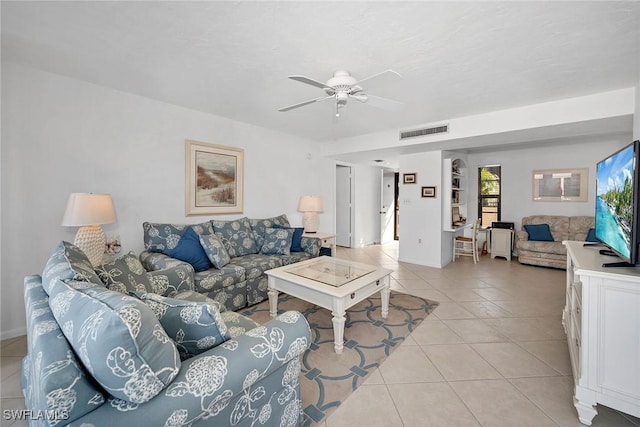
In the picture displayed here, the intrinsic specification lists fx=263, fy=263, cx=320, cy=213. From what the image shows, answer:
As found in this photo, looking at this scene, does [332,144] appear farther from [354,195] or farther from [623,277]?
[623,277]

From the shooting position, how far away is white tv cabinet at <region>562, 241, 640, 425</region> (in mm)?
1372

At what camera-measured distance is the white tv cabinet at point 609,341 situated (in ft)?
4.50

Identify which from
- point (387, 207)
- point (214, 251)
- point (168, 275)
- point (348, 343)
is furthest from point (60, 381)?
point (387, 207)

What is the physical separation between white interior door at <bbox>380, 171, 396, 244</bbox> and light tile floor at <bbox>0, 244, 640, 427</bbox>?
3.97 metres

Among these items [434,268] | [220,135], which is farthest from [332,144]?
[434,268]

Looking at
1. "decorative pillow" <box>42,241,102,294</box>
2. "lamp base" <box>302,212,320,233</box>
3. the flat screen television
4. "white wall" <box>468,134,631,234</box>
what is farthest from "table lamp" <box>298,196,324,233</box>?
"white wall" <box>468,134,631,234</box>

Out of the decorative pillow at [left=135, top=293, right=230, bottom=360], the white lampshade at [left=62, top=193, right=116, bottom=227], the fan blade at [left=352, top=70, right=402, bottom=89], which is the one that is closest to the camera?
the decorative pillow at [left=135, top=293, right=230, bottom=360]

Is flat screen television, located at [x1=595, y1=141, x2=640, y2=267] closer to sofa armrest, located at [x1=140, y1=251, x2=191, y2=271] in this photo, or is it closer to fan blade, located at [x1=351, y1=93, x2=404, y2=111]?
fan blade, located at [x1=351, y1=93, x2=404, y2=111]

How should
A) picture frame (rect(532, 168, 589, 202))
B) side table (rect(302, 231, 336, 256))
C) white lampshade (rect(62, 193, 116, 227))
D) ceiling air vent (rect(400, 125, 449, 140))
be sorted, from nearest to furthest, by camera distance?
1. white lampshade (rect(62, 193, 116, 227))
2. ceiling air vent (rect(400, 125, 449, 140))
3. side table (rect(302, 231, 336, 256))
4. picture frame (rect(532, 168, 589, 202))

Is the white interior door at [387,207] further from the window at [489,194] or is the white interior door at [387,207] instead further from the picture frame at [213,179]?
the picture frame at [213,179]

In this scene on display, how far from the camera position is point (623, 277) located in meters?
1.36

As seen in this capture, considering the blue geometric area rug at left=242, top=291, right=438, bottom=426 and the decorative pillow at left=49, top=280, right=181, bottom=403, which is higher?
the decorative pillow at left=49, top=280, right=181, bottom=403

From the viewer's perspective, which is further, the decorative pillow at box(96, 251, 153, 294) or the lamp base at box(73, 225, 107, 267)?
the lamp base at box(73, 225, 107, 267)

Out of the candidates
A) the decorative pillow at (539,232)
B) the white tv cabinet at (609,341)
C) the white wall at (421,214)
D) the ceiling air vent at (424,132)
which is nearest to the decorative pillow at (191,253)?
the white tv cabinet at (609,341)
